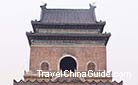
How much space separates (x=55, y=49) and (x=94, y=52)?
290 cm

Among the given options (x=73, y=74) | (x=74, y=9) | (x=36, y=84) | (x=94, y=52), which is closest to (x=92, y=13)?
(x=74, y=9)

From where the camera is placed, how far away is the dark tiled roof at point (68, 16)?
102ft

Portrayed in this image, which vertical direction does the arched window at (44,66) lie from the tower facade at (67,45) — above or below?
below

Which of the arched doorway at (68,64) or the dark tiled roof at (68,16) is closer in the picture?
the arched doorway at (68,64)

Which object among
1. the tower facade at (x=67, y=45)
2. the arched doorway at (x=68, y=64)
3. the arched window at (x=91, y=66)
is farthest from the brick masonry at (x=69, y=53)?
the arched doorway at (x=68, y=64)

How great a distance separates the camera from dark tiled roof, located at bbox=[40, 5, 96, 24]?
31062 mm

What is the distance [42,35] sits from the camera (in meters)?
29.7

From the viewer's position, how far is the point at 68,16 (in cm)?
3234

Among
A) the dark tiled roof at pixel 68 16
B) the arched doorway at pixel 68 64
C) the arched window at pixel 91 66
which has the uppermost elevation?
the dark tiled roof at pixel 68 16

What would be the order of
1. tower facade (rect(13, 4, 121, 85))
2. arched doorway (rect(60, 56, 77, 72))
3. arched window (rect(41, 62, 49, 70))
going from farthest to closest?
arched doorway (rect(60, 56, 77, 72))
tower facade (rect(13, 4, 121, 85))
arched window (rect(41, 62, 49, 70))

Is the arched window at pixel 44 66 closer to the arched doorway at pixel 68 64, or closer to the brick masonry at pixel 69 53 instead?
the brick masonry at pixel 69 53

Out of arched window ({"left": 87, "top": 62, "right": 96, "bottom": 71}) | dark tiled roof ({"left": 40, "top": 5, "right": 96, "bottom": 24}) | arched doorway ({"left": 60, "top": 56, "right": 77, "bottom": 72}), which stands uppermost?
dark tiled roof ({"left": 40, "top": 5, "right": 96, "bottom": 24})

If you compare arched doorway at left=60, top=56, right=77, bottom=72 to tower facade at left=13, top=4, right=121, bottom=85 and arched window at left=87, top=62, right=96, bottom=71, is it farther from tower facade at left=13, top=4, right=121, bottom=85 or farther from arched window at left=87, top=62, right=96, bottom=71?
arched window at left=87, top=62, right=96, bottom=71

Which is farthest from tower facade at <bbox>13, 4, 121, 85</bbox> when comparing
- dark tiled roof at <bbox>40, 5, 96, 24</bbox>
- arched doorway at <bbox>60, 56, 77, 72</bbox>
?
dark tiled roof at <bbox>40, 5, 96, 24</bbox>
